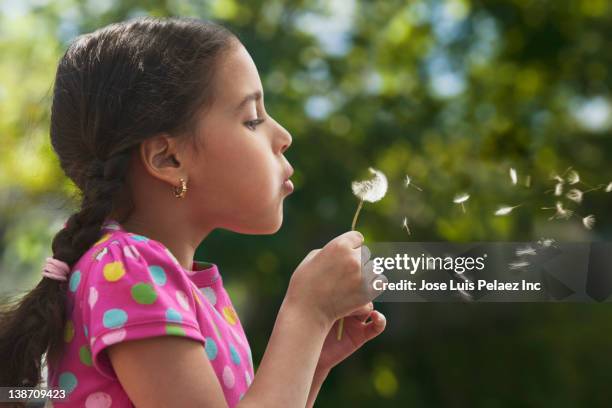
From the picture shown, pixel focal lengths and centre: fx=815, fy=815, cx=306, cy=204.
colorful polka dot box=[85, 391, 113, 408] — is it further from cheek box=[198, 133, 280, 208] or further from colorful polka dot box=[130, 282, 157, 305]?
cheek box=[198, 133, 280, 208]

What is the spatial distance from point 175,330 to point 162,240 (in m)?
→ 0.15

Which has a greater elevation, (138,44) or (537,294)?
(138,44)

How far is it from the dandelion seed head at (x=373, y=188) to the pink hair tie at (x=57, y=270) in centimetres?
33

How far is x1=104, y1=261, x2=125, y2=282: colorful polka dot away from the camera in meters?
0.70

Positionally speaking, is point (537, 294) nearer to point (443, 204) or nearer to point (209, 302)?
point (209, 302)

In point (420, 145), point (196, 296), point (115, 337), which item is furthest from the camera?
point (420, 145)

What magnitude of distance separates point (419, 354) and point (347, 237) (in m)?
3.21

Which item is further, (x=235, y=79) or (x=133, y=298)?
(x=235, y=79)

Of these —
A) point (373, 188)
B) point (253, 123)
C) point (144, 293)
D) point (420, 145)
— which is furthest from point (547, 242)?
point (420, 145)

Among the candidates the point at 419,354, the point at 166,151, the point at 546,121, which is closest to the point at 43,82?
the point at 419,354

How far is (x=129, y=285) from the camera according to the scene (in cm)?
70

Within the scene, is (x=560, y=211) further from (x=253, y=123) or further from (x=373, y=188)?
(x=253, y=123)

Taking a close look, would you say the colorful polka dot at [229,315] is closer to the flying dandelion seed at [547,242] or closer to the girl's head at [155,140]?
the girl's head at [155,140]

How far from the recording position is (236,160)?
2.63 ft
